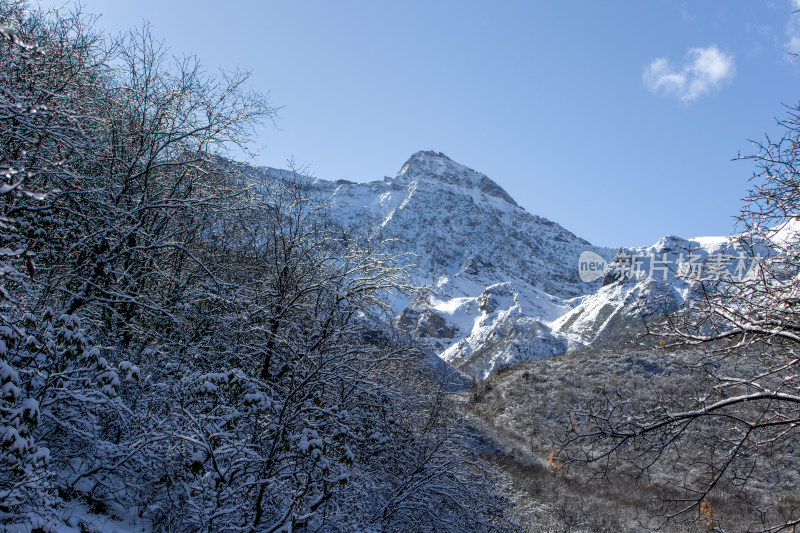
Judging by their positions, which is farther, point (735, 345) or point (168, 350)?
point (168, 350)

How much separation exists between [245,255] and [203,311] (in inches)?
122

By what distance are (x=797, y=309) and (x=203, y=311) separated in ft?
29.1

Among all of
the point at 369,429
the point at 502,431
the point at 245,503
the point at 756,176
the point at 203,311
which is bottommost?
the point at 502,431

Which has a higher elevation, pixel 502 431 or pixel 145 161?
pixel 145 161

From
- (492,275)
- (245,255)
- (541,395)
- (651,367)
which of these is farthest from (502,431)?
(492,275)

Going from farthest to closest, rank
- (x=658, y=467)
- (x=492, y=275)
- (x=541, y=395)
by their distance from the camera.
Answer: (x=492, y=275)
(x=541, y=395)
(x=658, y=467)

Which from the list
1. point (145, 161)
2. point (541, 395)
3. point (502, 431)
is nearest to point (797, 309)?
point (145, 161)

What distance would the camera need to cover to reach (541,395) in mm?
38844

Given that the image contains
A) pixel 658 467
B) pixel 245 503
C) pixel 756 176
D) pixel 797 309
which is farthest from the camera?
pixel 658 467

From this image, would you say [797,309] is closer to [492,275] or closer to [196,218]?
[196,218]

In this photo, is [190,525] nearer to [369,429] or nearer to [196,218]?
[369,429]

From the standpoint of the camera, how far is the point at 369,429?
7.84 metres

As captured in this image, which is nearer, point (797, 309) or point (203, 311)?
point (797, 309)

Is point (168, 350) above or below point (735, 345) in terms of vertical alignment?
below
